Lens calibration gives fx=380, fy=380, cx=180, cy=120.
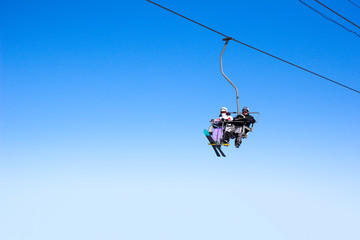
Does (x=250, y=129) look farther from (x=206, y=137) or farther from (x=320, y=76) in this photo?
(x=320, y=76)

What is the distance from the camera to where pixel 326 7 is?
12312 millimetres

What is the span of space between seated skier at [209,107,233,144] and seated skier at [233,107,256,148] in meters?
0.37

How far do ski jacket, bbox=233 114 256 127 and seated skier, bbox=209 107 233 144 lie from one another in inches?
11.0

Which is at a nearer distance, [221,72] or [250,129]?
[221,72]

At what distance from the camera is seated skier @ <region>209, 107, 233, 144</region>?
16969mm

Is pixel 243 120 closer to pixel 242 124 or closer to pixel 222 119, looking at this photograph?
pixel 242 124

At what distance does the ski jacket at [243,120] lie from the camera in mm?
17000

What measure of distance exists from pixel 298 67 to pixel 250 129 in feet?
18.2

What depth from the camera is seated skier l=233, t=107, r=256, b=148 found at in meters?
17.0

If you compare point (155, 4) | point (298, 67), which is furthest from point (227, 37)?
point (155, 4)

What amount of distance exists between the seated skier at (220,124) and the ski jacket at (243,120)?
11.0 inches

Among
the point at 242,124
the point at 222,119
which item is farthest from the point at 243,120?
the point at 222,119

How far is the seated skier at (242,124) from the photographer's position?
1703cm

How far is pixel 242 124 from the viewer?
56.5ft
